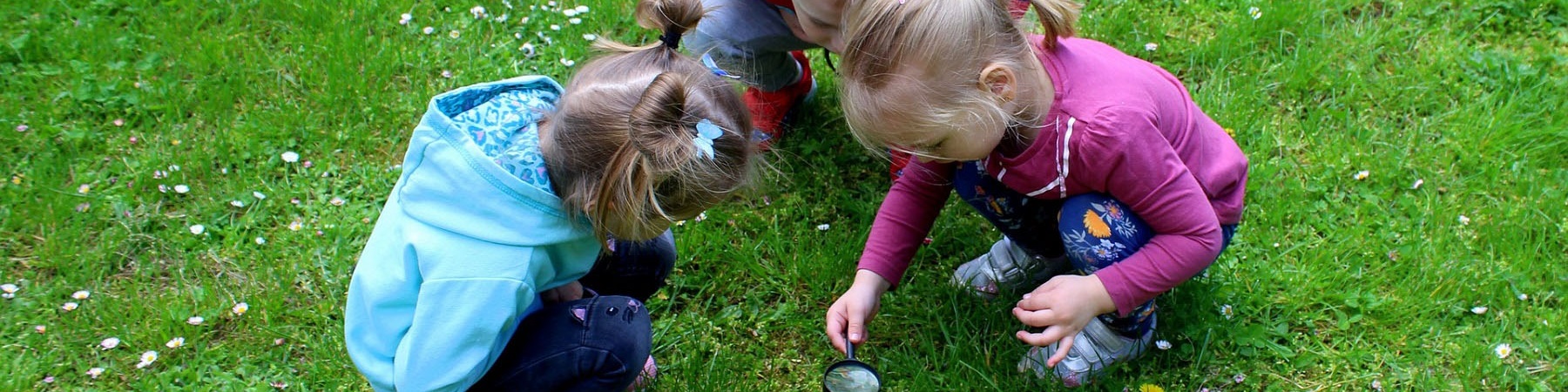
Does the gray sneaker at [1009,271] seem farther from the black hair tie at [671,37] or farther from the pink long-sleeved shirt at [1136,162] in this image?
the black hair tie at [671,37]

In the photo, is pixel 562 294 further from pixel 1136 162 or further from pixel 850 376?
pixel 1136 162

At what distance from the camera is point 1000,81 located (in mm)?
1579

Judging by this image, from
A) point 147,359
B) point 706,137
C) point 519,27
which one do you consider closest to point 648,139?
point 706,137

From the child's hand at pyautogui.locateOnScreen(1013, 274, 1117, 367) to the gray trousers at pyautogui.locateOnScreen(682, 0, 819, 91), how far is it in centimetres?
82

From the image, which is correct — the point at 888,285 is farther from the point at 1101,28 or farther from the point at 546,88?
the point at 1101,28

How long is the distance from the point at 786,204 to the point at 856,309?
0.59 meters

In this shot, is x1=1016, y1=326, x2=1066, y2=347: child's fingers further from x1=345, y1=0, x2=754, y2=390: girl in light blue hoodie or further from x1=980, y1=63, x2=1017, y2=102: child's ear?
x1=345, y1=0, x2=754, y2=390: girl in light blue hoodie

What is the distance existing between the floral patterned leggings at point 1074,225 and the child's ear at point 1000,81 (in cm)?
29

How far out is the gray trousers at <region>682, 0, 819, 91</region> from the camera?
2.34m

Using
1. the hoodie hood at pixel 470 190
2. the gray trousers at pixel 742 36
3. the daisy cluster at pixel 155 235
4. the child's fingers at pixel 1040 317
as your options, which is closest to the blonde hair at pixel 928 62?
the child's fingers at pixel 1040 317

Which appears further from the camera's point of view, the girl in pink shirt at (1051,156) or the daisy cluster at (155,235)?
the daisy cluster at (155,235)

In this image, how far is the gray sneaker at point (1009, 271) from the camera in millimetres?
2160

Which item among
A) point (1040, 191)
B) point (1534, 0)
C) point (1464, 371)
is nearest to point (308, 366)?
point (1040, 191)

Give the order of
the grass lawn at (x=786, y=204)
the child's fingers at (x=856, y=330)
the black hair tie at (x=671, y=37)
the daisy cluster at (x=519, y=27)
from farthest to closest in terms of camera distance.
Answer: the daisy cluster at (x=519, y=27) → the grass lawn at (x=786, y=204) → the child's fingers at (x=856, y=330) → the black hair tie at (x=671, y=37)
